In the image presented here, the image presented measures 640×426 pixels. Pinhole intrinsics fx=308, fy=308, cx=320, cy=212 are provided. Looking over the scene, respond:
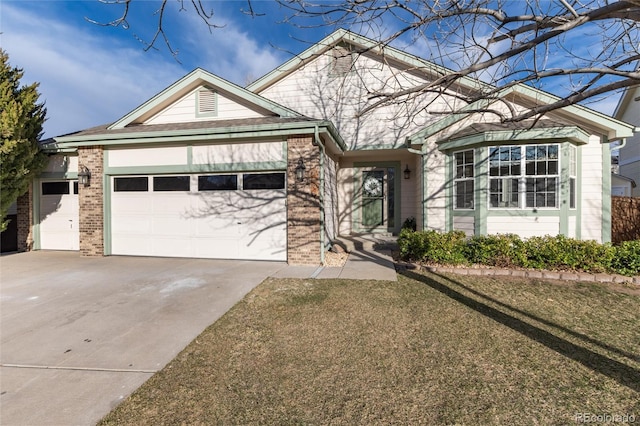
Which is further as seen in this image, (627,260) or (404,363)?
(627,260)

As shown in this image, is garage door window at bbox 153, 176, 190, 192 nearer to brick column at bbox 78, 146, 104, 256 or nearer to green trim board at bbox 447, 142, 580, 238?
brick column at bbox 78, 146, 104, 256

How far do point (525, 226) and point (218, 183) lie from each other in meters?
7.73

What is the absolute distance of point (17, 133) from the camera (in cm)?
816

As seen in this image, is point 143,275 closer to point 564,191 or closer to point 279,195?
point 279,195

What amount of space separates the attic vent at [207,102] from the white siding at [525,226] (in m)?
8.02

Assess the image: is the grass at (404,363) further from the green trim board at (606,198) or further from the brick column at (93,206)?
the brick column at (93,206)

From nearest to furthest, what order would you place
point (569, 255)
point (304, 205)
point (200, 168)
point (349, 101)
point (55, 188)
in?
1. point (569, 255)
2. point (304, 205)
3. point (200, 168)
4. point (55, 188)
5. point (349, 101)

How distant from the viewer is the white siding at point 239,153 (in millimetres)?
7654

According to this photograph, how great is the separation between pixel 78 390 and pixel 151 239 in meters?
6.30

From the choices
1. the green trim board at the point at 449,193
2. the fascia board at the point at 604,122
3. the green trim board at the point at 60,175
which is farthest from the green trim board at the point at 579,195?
the green trim board at the point at 60,175

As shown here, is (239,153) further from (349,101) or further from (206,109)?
(349,101)

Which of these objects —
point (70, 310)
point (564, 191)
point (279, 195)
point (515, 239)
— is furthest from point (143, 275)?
point (564, 191)

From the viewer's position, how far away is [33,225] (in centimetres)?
969

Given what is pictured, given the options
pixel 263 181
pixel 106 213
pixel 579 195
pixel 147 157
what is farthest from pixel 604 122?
pixel 106 213
